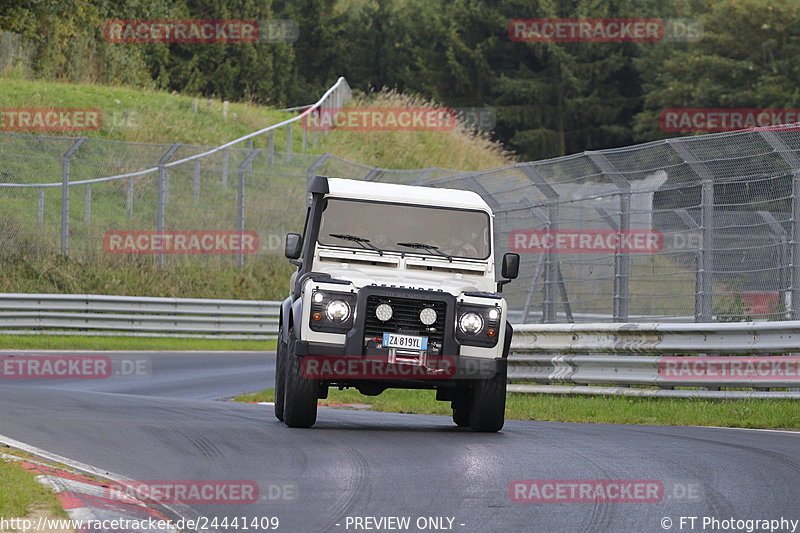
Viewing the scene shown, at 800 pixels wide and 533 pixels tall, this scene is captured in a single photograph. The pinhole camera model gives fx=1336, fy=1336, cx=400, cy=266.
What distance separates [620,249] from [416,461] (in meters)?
8.18

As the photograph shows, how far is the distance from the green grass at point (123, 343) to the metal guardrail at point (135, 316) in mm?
241

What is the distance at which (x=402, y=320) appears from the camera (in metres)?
11.2

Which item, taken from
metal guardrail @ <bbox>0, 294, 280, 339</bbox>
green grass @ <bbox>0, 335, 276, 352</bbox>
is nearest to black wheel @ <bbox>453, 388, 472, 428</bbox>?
green grass @ <bbox>0, 335, 276, 352</bbox>

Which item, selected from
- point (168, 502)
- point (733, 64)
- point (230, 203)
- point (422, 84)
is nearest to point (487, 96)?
point (422, 84)

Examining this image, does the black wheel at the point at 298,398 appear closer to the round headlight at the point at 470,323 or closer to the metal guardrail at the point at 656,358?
the round headlight at the point at 470,323

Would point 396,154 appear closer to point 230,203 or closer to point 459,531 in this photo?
point 230,203

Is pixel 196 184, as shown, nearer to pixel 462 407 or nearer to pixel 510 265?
pixel 462 407

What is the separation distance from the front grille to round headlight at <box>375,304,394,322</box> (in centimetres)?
3

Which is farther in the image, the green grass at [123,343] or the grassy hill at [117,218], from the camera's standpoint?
the grassy hill at [117,218]

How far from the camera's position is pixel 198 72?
56469 millimetres

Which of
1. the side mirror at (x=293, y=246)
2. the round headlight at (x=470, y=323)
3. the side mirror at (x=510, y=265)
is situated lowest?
the round headlight at (x=470, y=323)

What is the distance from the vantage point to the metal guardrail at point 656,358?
513 inches

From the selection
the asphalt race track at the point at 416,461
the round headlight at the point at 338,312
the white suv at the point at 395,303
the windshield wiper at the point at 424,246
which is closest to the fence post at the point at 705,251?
the asphalt race track at the point at 416,461

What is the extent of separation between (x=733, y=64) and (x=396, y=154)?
49.5 feet
